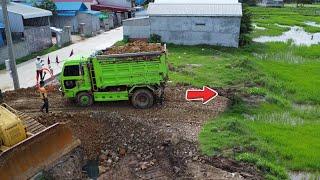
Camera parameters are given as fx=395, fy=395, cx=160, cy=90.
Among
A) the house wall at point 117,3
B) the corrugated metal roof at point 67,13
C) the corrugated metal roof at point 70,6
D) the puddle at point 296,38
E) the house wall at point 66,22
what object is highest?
the house wall at point 117,3

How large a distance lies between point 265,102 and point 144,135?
7196mm

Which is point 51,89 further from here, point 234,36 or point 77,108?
point 234,36

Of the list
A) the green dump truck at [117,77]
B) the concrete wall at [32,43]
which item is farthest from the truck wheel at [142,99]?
the concrete wall at [32,43]

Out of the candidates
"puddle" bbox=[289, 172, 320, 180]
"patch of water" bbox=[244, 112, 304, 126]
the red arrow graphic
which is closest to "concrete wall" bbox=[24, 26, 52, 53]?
the red arrow graphic

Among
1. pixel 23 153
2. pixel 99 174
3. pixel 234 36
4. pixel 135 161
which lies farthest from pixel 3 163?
pixel 234 36

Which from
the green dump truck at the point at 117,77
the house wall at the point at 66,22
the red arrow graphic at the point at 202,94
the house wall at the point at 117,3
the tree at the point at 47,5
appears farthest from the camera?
the house wall at the point at 117,3

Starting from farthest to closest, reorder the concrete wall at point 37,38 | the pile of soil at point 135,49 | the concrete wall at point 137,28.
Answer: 1. the concrete wall at point 137,28
2. the concrete wall at point 37,38
3. the pile of soil at point 135,49

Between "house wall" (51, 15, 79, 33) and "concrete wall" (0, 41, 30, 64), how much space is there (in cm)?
1330

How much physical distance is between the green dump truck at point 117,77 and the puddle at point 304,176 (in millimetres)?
7013

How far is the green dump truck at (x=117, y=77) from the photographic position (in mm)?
17031

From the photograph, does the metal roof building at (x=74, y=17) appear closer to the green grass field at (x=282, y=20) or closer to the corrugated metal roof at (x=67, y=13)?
the corrugated metal roof at (x=67, y=13)

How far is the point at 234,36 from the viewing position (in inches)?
1289

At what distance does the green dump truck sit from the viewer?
17.0 meters

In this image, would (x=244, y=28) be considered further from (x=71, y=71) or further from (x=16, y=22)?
(x=71, y=71)
